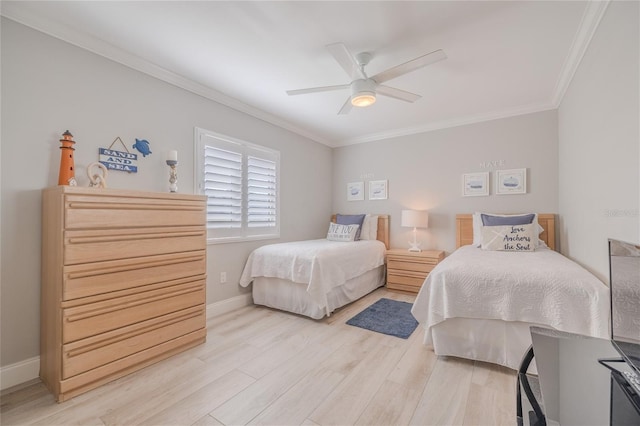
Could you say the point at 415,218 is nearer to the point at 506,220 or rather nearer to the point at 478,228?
the point at 478,228

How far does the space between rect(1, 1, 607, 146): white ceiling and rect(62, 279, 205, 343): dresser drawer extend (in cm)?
196

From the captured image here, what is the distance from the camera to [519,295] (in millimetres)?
1798

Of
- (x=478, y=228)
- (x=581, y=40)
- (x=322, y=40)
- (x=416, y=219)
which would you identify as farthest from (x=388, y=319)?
(x=581, y=40)

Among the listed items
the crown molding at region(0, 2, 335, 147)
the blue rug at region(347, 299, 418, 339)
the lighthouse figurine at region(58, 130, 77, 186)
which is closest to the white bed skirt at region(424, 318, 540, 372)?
the blue rug at region(347, 299, 418, 339)

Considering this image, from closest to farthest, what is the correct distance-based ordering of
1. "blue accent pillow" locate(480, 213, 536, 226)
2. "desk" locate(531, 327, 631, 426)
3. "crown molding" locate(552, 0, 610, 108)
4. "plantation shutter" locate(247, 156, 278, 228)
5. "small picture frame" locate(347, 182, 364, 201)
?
"desk" locate(531, 327, 631, 426)
"crown molding" locate(552, 0, 610, 108)
"blue accent pillow" locate(480, 213, 536, 226)
"plantation shutter" locate(247, 156, 278, 228)
"small picture frame" locate(347, 182, 364, 201)

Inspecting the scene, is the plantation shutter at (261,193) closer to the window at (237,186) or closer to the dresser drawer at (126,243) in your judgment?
the window at (237,186)

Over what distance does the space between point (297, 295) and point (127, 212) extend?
180 cm

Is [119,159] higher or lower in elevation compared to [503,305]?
higher

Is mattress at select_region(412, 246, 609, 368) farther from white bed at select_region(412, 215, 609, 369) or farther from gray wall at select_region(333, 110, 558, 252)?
gray wall at select_region(333, 110, 558, 252)

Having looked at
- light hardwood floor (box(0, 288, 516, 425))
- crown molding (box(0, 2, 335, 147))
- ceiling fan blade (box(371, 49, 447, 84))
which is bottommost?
light hardwood floor (box(0, 288, 516, 425))

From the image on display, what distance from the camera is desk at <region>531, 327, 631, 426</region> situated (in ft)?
2.55

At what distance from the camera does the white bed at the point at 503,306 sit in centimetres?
164

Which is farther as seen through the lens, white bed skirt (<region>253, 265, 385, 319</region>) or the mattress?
white bed skirt (<region>253, 265, 385, 319</region>)

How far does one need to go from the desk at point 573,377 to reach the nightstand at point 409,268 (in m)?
2.55
